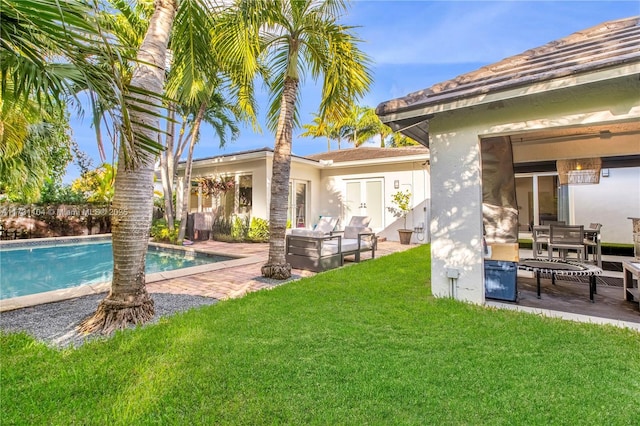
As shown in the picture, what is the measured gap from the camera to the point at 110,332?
14.1ft

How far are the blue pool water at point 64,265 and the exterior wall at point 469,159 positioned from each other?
328 inches

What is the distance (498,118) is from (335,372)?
464 cm

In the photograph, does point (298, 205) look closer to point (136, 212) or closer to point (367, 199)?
point (367, 199)

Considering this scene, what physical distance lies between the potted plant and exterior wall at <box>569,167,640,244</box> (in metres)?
6.37

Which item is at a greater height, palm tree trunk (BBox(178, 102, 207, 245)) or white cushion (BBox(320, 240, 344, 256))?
palm tree trunk (BBox(178, 102, 207, 245))

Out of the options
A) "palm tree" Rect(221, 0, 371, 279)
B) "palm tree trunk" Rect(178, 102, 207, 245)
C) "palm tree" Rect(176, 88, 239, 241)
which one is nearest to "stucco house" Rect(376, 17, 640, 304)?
"palm tree" Rect(221, 0, 371, 279)

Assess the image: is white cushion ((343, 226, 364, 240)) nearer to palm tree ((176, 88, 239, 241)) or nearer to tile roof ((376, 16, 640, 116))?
tile roof ((376, 16, 640, 116))

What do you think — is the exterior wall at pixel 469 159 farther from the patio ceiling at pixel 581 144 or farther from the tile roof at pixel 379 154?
the tile roof at pixel 379 154

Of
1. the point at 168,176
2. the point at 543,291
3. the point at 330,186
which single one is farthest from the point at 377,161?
the point at 168,176

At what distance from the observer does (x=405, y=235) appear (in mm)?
14359

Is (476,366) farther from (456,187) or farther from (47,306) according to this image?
(47,306)

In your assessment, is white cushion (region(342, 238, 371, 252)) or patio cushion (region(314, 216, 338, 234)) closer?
white cushion (region(342, 238, 371, 252))

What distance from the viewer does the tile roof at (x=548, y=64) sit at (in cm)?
400

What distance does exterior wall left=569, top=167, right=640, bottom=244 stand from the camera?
472 inches
